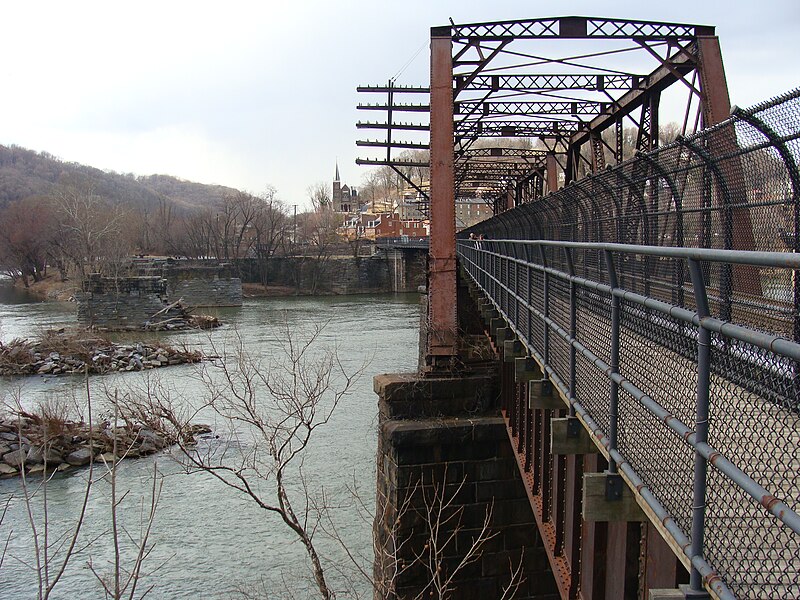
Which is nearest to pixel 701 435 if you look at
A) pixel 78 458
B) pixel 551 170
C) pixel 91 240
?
pixel 78 458

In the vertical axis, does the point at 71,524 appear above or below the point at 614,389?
below

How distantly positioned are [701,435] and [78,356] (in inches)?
1218

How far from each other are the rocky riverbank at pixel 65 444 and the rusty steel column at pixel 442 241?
775cm

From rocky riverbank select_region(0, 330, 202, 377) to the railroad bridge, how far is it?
683 inches

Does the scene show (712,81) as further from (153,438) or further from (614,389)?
(153,438)

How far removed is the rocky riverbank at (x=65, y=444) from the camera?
17312 millimetres

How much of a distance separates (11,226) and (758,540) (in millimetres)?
102480

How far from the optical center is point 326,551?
12578 millimetres

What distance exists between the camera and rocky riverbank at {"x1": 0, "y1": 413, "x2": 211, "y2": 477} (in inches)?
682

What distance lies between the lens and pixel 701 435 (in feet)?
8.09

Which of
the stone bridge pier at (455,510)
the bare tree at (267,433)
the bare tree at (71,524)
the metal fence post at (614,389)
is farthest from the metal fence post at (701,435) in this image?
the stone bridge pier at (455,510)

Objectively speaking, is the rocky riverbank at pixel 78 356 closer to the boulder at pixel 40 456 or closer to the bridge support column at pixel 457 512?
the boulder at pixel 40 456

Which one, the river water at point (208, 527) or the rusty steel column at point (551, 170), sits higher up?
the rusty steel column at point (551, 170)

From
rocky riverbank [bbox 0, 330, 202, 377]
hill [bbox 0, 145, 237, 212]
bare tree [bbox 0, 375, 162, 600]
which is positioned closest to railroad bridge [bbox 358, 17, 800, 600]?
bare tree [bbox 0, 375, 162, 600]
